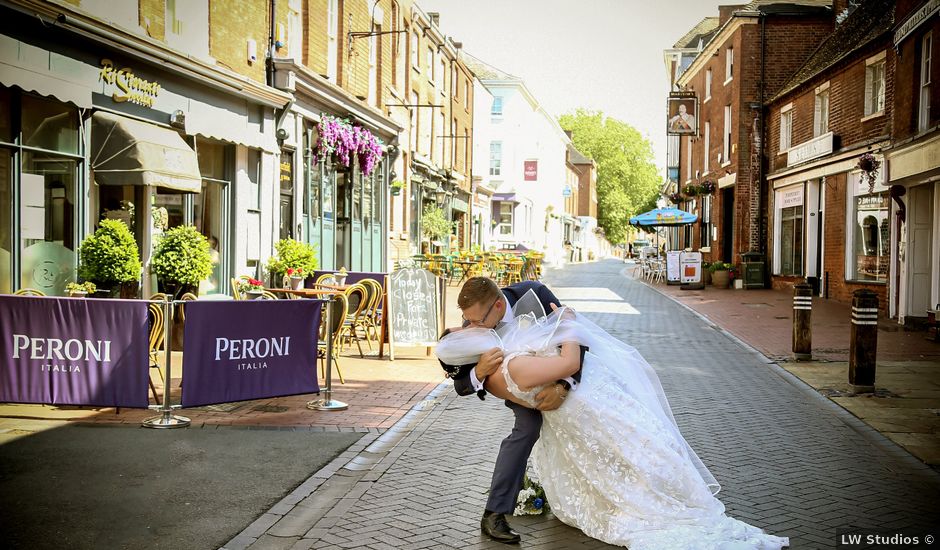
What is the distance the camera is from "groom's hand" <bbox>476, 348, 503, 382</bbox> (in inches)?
173

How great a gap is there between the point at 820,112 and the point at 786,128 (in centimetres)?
318

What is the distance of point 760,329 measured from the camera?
52.2ft

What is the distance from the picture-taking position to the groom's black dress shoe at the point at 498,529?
14.9ft

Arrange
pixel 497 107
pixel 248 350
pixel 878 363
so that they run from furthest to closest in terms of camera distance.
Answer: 1. pixel 497 107
2. pixel 878 363
3. pixel 248 350

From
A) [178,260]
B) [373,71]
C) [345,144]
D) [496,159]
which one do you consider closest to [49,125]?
[178,260]

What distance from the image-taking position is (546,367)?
4.34m

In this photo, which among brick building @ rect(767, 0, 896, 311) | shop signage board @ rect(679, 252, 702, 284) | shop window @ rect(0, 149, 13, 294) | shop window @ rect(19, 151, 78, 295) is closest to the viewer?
shop window @ rect(0, 149, 13, 294)

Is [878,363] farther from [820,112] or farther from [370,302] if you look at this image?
[820,112]

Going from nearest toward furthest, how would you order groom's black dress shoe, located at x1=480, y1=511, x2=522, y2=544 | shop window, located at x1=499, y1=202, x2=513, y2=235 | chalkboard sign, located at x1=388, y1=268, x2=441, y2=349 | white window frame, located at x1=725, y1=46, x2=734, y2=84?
groom's black dress shoe, located at x1=480, y1=511, x2=522, y2=544 → chalkboard sign, located at x1=388, y1=268, x2=441, y2=349 → white window frame, located at x1=725, y1=46, x2=734, y2=84 → shop window, located at x1=499, y1=202, x2=513, y2=235

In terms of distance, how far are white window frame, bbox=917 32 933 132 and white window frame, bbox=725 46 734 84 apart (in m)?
15.6

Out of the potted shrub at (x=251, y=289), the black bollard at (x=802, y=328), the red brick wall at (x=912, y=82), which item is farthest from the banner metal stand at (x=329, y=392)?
the red brick wall at (x=912, y=82)

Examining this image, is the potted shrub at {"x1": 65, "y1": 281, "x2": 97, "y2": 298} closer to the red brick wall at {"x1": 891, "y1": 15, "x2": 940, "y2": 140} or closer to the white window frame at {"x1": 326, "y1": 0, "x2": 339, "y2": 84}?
the white window frame at {"x1": 326, "y1": 0, "x2": 339, "y2": 84}

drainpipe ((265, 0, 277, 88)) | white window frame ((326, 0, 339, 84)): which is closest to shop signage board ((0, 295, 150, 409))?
drainpipe ((265, 0, 277, 88))

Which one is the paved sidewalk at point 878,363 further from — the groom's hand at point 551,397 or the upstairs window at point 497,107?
the upstairs window at point 497,107
